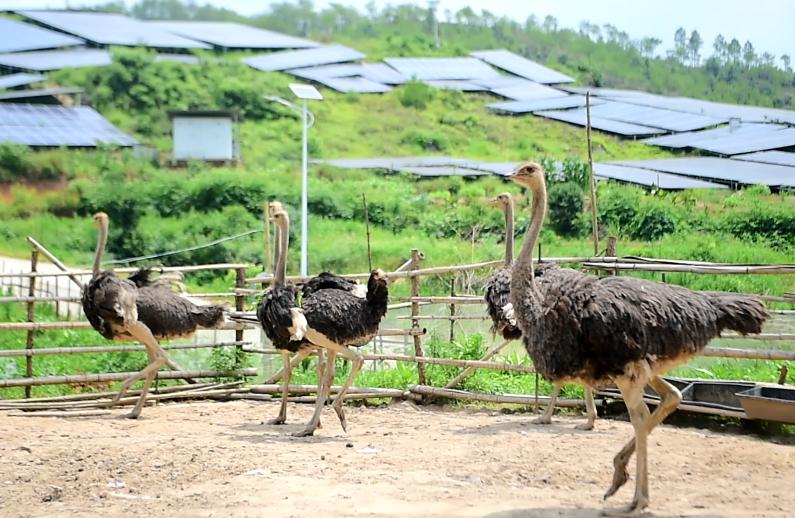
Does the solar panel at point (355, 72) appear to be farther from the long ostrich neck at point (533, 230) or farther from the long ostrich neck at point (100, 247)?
the long ostrich neck at point (533, 230)

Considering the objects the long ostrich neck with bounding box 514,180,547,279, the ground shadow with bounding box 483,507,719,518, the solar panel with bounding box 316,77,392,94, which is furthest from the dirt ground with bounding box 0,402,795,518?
the solar panel with bounding box 316,77,392,94

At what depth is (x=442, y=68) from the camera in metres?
43.1

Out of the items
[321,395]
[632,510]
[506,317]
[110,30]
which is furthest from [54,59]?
[632,510]

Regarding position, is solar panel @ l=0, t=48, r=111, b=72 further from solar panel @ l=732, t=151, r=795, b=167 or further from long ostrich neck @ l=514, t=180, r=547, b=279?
long ostrich neck @ l=514, t=180, r=547, b=279

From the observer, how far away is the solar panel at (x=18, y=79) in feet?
125

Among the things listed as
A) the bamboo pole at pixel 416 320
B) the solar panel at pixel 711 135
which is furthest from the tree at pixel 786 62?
the bamboo pole at pixel 416 320

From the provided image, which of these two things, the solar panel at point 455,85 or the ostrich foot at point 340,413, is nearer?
the ostrich foot at point 340,413

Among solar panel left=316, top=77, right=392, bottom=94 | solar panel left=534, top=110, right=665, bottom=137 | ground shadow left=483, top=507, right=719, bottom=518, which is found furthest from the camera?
solar panel left=316, top=77, right=392, bottom=94

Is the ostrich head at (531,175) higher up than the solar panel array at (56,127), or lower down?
lower down

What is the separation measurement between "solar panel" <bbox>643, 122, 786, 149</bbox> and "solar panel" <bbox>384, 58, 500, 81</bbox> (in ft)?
59.7

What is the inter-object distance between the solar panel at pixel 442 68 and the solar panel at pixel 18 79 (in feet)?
42.9

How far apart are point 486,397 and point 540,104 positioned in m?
23.1

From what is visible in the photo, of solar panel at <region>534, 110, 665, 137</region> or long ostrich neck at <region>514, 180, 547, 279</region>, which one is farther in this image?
solar panel at <region>534, 110, 665, 137</region>

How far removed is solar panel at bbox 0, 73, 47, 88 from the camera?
3800 cm
